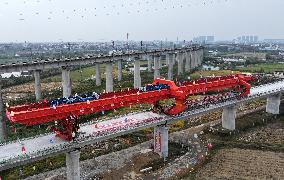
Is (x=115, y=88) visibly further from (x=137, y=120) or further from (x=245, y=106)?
(x=137, y=120)

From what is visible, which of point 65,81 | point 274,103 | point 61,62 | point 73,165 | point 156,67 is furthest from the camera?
point 156,67

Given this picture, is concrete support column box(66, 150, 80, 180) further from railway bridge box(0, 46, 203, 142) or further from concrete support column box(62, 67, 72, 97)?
concrete support column box(62, 67, 72, 97)

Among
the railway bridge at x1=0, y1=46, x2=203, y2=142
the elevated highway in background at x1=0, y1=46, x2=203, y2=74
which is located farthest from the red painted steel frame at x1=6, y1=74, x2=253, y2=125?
the elevated highway in background at x1=0, y1=46, x2=203, y2=74

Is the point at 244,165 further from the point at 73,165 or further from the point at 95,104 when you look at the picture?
the point at 73,165

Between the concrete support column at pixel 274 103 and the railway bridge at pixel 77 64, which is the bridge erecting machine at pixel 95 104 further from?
the railway bridge at pixel 77 64

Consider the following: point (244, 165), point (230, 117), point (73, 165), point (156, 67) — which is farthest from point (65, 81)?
point (244, 165)

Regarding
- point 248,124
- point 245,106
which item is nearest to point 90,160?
point 248,124
